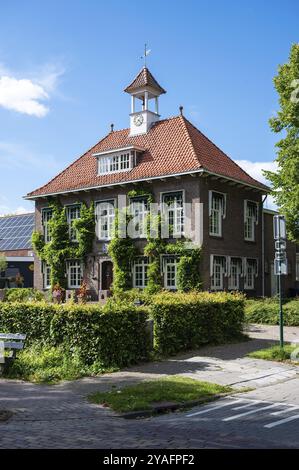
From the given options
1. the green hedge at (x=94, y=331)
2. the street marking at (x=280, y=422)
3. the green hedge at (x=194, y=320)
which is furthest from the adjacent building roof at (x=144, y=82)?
the street marking at (x=280, y=422)

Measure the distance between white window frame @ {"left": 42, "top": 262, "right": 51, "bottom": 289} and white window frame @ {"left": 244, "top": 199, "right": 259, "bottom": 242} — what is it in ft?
40.2


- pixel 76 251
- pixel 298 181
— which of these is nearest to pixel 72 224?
pixel 76 251

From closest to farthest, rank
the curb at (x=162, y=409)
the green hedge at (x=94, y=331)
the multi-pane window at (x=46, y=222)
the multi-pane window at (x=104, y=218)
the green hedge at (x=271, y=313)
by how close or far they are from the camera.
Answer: the curb at (x=162, y=409)
the green hedge at (x=94, y=331)
the green hedge at (x=271, y=313)
the multi-pane window at (x=104, y=218)
the multi-pane window at (x=46, y=222)

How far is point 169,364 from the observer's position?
13836 millimetres

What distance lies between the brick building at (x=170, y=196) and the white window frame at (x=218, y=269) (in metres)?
0.05

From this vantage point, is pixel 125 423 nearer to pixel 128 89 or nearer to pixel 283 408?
pixel 283 408

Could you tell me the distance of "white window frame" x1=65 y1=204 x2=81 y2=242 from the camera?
32.8 meters

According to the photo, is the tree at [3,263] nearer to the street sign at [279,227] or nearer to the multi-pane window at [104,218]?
the multi-pane window at [104,218]

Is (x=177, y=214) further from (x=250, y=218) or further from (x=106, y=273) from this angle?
(x=106, y=273)

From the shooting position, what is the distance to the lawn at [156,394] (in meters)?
9.58

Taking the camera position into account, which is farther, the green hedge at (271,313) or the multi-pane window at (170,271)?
the multi-pane window at (170,271)

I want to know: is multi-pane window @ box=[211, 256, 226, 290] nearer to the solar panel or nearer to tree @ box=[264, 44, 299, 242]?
tree @ box=[264, 44, 299, 242]

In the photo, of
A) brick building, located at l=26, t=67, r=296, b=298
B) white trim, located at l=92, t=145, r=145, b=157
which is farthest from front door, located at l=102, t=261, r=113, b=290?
white trim, located at l=92, t=145, r=145, b=157

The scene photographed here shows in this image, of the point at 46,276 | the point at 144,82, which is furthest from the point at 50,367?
the point at 144,82
